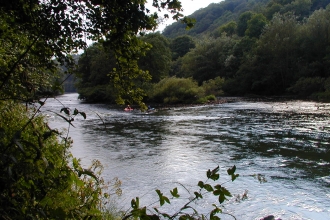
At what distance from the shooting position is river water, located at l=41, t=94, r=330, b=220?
28.2ft

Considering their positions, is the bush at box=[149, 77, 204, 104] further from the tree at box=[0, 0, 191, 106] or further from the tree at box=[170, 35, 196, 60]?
the tree at box=[170, 35, 196, 60]

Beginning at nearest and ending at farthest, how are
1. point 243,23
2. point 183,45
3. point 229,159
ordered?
1. point 229,159
2. point 183,45
3. point 243,23

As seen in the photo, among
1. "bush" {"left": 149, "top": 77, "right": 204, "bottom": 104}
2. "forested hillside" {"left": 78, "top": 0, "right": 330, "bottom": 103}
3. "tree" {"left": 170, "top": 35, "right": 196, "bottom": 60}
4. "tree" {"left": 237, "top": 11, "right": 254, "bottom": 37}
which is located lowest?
"bush" {"left": 149, "top": 77, "right": 204, "bottom": 104}

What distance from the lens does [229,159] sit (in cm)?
1295

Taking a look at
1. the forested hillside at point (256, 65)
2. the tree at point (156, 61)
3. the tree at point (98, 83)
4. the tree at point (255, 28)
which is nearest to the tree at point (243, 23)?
the tree at point (255, 28)

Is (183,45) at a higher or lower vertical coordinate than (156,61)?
higher

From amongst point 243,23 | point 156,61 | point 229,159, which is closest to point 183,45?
point 243,23

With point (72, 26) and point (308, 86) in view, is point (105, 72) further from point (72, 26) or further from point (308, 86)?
point (72, 26)

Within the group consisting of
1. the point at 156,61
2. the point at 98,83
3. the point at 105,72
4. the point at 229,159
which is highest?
the point at 156,61

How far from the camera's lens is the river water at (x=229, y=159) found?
8.61 meters

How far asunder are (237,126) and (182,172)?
10.8m

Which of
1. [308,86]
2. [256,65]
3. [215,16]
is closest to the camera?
[308,86]

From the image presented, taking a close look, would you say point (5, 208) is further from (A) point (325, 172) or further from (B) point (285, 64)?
(B) point (285, 64)

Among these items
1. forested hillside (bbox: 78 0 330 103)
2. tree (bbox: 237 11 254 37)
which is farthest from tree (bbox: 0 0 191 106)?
tree (bbox: 237 11 254 37)
